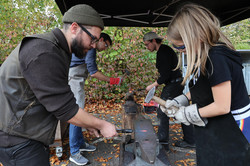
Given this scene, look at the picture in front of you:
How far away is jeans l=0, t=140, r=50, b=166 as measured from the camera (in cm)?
129

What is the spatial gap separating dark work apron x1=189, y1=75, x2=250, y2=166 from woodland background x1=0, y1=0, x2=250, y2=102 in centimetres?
507

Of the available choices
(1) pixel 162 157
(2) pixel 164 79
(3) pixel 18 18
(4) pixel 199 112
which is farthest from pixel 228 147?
→ (3) pixel 18 18

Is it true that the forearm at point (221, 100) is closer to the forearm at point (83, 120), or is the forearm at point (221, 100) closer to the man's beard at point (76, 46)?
the forearm at point (83, 120)

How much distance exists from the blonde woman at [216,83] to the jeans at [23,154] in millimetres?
1289

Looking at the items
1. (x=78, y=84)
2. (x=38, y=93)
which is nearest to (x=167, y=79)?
(x=78, y=84)

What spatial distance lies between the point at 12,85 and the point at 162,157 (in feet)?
4.56

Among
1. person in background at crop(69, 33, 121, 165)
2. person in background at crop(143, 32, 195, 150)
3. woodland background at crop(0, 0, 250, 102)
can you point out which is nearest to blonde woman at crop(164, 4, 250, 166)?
person in background at crop(143, 32, 195, 150)

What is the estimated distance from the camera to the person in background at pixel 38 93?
44.3 inches

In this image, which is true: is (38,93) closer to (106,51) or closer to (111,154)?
(111,154)

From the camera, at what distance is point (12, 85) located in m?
1.22

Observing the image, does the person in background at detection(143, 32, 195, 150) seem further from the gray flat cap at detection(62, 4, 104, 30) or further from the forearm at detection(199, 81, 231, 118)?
the gray flat cap at detection(62, 4, 104, 30)

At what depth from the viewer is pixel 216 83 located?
1.24 m

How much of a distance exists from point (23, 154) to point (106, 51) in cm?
542

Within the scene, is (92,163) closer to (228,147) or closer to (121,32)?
(228,147)
